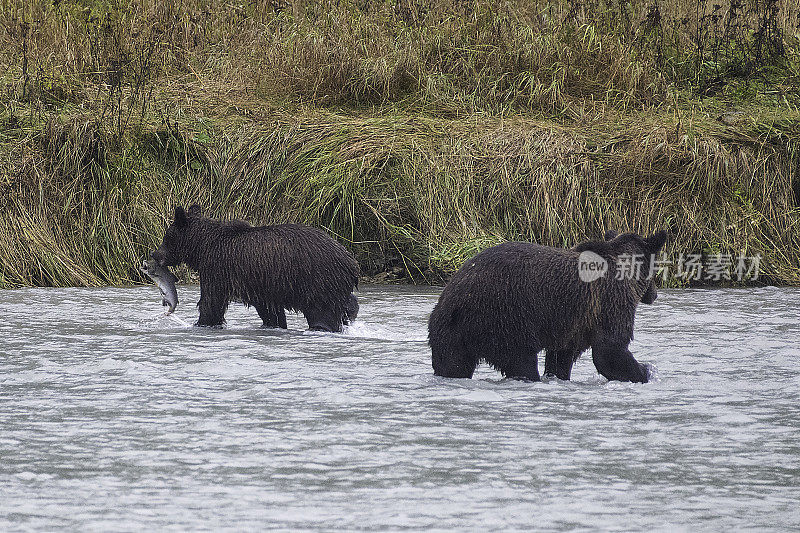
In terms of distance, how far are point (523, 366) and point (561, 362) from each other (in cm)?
39

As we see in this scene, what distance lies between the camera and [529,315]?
242 inches

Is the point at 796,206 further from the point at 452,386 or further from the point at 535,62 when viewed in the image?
the point at 452,386

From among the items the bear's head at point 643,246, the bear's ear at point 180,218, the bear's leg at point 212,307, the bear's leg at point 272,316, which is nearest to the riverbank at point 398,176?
the bear's leg at point 272,316

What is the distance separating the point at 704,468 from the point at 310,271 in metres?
4.13

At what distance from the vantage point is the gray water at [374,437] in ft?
13.6

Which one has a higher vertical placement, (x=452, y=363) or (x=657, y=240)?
(x=657, y=240)

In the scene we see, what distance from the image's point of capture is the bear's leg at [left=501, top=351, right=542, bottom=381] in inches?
243

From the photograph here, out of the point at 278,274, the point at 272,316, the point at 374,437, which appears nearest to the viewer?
the point at 374,437

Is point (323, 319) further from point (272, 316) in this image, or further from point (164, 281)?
point (164, 281)

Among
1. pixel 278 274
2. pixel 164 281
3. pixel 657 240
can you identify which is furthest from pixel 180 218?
pixel 657 240

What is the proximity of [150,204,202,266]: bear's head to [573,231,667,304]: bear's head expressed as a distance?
3438 mm

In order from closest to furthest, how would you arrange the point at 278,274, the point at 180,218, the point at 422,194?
the point at 278,274, the point at 180,218, the point at 422,194

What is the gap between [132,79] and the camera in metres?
13.9

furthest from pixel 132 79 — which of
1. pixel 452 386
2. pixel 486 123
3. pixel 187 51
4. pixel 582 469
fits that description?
pixel 582 469
